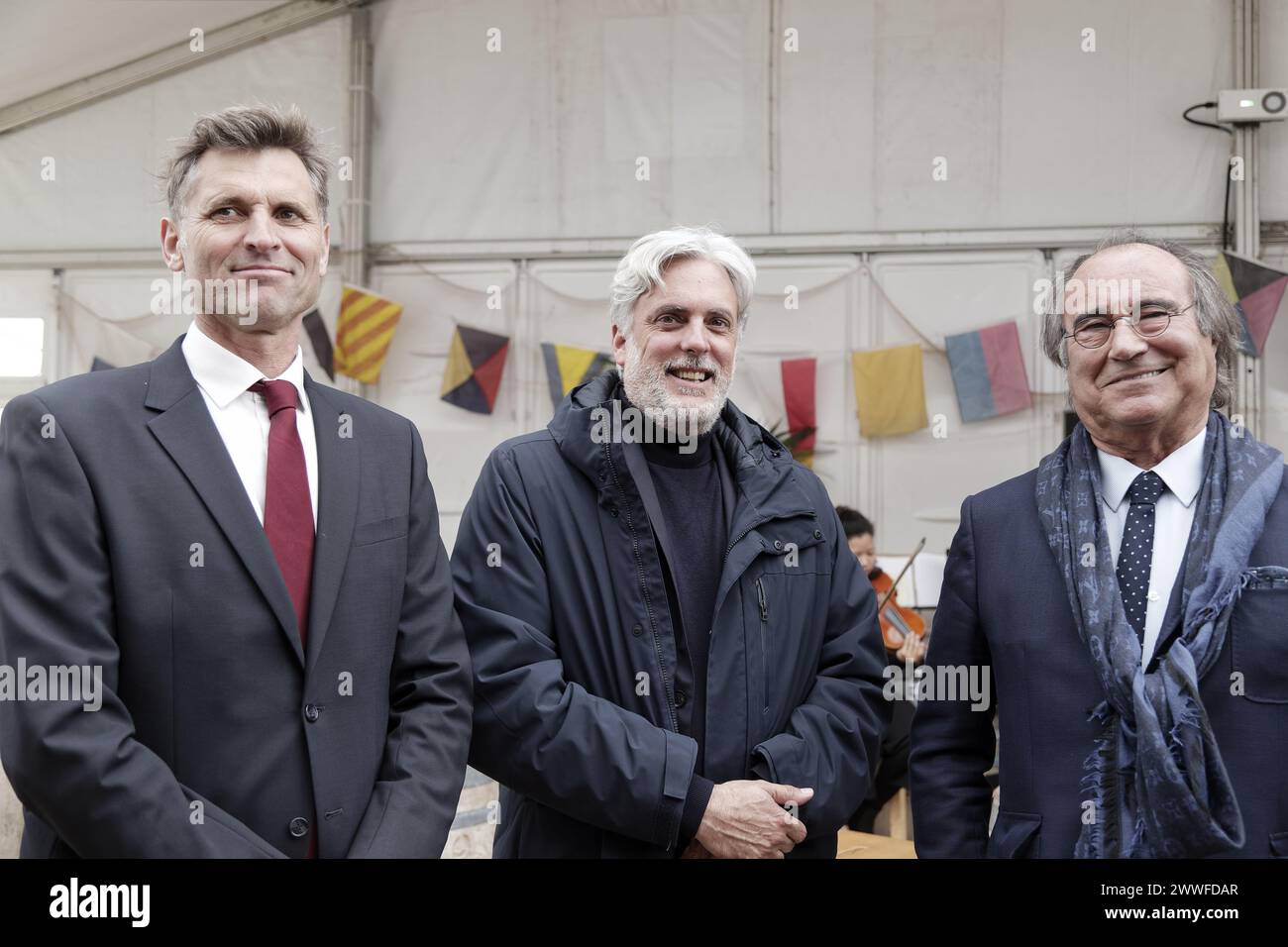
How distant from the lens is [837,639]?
7.07 feet

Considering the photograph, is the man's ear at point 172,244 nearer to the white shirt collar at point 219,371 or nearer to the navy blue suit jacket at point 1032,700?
the white shirt collar at point 219,371

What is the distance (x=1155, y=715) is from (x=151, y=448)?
4.83ft

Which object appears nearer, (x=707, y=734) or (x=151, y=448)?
(x=151, y=448)

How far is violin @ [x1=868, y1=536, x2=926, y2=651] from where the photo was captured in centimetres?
549

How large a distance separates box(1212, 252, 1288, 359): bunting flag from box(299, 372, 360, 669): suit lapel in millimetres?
6078

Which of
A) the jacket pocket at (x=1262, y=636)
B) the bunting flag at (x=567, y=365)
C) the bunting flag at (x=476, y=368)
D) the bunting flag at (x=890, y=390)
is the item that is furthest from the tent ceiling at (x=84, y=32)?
the jacket pocket at (x=1262, y=636)

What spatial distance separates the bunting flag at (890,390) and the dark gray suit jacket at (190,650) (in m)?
5.56

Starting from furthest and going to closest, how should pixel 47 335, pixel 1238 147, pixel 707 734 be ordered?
pixel 47 335 < pixel 1238 147 < pixel 707 734

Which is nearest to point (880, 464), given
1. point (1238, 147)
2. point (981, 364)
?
point (981, 364)

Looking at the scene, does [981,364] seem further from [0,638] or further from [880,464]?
[0,638]

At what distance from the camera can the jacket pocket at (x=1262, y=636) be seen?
175cm

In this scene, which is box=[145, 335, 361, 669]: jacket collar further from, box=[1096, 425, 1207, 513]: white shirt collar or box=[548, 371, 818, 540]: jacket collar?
box=[1096, 425, 1207, 513]: white shirt collar

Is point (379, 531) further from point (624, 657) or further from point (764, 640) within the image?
point (764, 640)
